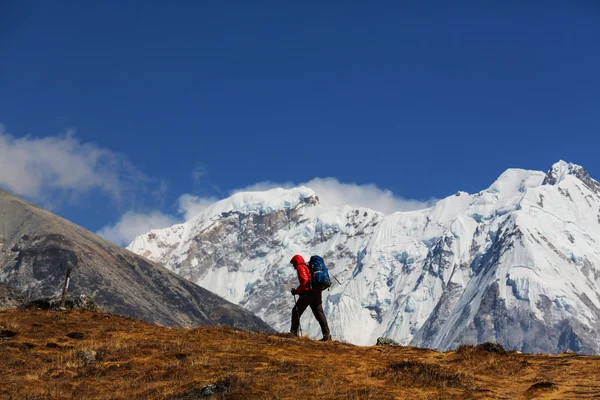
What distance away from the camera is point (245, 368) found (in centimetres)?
2092

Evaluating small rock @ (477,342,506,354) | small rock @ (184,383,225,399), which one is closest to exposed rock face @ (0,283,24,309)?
small rock @ (184,383,225,399)

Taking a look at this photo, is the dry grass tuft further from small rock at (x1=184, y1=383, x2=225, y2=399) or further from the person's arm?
the person's arm

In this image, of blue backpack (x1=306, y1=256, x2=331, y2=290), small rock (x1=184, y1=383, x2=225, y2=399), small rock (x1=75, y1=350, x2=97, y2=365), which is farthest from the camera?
blue backpack (x1=306, y1=256, x2=331, y2=290)

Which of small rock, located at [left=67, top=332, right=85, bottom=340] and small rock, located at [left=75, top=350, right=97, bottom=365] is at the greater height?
small rock, located at [left=67, top=332, right=85, bottom=340]

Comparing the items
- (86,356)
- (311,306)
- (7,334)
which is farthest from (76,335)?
(311,306)

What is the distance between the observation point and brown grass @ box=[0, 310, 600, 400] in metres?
18.5

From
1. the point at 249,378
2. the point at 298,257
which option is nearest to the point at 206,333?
the point at 298,257

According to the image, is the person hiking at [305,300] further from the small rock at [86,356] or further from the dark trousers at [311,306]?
the small rock at [86,356]

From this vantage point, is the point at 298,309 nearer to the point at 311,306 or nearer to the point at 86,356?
the point at 311,306

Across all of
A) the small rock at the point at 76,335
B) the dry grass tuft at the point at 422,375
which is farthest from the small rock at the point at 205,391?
the small rock at the point at 76,335

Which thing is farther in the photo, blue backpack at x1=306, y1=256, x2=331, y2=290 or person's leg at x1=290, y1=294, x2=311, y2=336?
person's leg at x1=290, y1=294, x2=311, y2=336

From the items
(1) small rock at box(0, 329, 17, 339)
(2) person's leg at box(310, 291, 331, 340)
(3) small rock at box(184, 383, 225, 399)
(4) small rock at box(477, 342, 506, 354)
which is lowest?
(3) small rock at box(184, 383, 225, 399)

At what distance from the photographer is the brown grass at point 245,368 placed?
18469 millimetres

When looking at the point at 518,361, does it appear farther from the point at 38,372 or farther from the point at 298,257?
the point at 38,372
